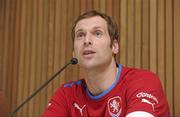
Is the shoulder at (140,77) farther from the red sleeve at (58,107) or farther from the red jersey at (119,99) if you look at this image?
the red sleeve at (58,107)

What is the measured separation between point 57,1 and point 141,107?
1.86 meters

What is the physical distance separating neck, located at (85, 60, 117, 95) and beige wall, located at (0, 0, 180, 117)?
0.79 meters

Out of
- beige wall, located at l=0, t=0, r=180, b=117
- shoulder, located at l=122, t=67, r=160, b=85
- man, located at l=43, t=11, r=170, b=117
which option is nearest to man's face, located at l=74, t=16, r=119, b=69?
man, located at l=43, t=11, r=170, b=117

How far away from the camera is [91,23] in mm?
1897

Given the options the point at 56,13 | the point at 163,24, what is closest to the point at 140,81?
the point at 163,24

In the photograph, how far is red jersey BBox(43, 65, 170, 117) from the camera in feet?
5.08

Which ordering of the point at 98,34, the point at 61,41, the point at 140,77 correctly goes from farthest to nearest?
the point at 61,41, the point at 98,34, the point at 140,77

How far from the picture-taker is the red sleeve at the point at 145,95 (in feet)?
4.92

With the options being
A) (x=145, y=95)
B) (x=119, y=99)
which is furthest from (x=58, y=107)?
(x=145, y=95)

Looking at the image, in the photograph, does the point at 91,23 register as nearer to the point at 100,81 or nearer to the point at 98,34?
the point at 98,34

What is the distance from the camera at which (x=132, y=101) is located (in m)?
1.57

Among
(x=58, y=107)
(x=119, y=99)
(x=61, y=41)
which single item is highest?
(x=61, y=41)

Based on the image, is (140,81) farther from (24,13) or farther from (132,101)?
(24,13)

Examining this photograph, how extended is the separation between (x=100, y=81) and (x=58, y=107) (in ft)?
1.06
